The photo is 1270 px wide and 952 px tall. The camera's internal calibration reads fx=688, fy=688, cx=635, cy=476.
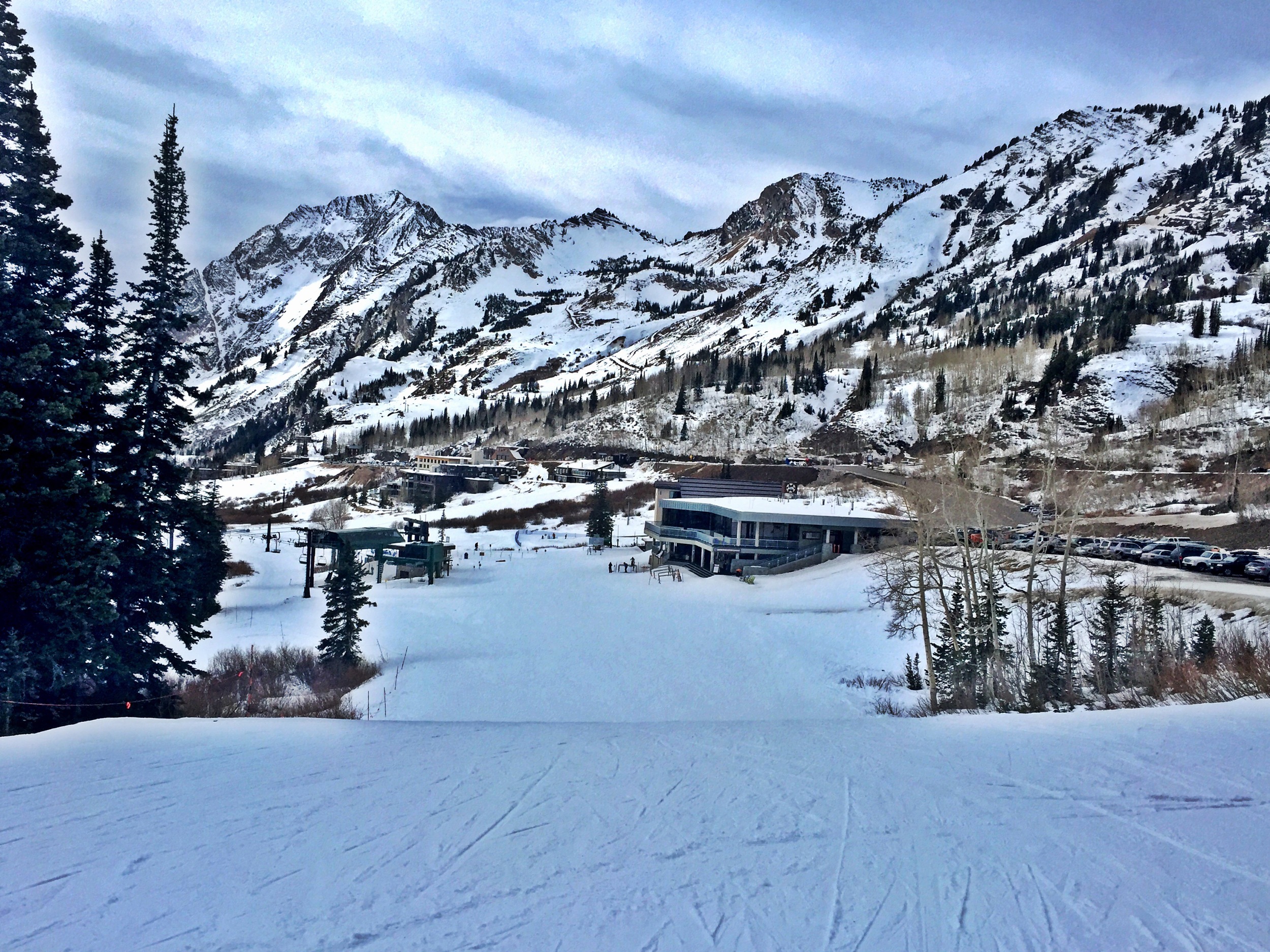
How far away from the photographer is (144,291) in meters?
14.3

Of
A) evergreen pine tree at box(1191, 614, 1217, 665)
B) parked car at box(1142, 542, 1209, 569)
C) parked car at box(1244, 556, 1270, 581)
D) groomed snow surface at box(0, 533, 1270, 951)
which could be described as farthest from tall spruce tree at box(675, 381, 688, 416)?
groomed snow surface at box(0, 533, 1270, 951)

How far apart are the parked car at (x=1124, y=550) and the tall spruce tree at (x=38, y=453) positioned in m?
34.2

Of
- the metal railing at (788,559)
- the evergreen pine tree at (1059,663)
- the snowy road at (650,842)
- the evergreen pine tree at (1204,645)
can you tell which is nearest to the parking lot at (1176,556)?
the evergreen pine tree at (1059,663)

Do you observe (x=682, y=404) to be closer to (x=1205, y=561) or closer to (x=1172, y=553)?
(x=1172, y=553)

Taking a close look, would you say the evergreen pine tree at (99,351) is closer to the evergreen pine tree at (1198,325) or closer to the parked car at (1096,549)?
the parked car at (1096,549)

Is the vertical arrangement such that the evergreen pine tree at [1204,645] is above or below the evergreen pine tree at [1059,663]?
above

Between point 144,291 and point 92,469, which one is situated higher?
point 144,291

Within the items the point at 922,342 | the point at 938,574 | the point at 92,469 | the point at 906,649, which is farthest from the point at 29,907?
the point at 922,342

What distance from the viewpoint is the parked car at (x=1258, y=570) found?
23.8m

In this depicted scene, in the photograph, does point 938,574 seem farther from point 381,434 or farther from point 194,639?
point 381,434

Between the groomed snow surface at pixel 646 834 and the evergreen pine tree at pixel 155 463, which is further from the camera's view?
the evergreen pine tree at pixel 155 463

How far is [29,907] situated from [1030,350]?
125 metres

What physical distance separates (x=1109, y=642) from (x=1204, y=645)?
2.10 meters

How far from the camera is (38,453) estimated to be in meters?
11.1
